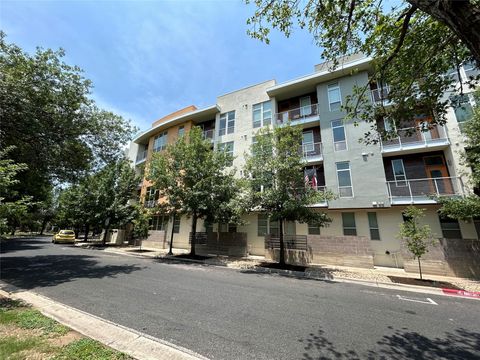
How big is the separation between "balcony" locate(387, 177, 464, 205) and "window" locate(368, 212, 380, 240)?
5.39ft

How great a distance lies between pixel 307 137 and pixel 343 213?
7555 millimetres

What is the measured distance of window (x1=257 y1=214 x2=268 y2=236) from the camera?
768 inches

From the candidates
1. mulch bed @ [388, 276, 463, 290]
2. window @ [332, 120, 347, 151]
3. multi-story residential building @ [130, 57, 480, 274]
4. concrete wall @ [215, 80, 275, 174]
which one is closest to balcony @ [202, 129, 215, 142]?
concrete wall @ [215, 80, 275, 174]

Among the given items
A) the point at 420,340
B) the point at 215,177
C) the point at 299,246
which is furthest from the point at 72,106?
the point at 299,246

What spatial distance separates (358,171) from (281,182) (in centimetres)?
728

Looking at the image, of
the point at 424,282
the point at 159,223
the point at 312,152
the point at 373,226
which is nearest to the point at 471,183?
the point at 373,226

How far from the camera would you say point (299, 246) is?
16.1 m

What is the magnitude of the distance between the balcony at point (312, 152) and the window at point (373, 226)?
18.8ft

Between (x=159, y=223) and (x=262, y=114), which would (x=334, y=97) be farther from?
(x=159, y=223)

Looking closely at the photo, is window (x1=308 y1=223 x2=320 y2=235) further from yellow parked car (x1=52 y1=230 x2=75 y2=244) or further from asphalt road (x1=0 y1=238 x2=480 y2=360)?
yellow parked car (x1=52 y1=230 x2=75 y2=244)

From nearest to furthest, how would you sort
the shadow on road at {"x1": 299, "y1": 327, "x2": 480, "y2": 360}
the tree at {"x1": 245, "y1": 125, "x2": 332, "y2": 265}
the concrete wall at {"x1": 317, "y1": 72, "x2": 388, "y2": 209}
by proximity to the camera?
the shadow on road at {"x1": 299, "y1": 327, "x2": 480, "y2": 360}, the tree at {"x1": 245, "y1": 125, "x2": 332, "y2": 265}, the concrete wall at {"x1": 317, "y1": 72, "x2": 388, "y2": 209}

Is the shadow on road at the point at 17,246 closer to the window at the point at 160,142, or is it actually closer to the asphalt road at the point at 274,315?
the asphalt road at the point at 274,315

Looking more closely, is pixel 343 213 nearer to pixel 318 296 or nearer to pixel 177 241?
pixel 318 296

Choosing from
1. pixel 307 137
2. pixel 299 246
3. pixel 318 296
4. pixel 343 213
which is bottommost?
pixel 318 296
